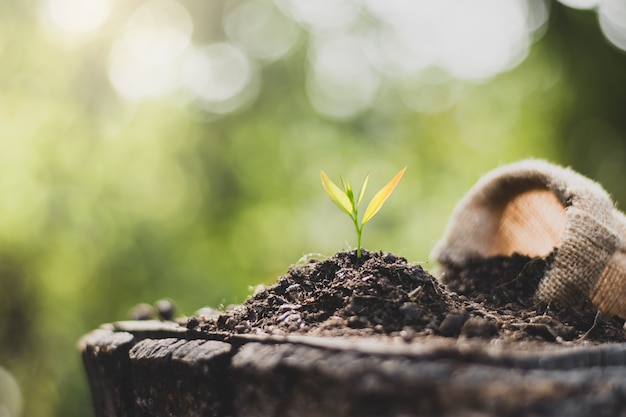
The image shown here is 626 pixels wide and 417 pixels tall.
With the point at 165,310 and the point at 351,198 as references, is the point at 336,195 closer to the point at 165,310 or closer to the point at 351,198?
the point at 351,198

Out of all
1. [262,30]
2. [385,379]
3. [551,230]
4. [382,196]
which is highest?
[262,30]

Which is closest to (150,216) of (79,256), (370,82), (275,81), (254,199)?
(79,256)

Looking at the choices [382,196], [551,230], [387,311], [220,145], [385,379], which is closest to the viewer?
[385,379]

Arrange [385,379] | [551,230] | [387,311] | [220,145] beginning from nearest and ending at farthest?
[385,379] → [387,311] → [551,230] → [220,145]

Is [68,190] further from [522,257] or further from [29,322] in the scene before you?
[522,257]

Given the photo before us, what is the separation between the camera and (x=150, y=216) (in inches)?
496

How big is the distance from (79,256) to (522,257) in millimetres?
10870

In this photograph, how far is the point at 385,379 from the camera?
3.06 feet

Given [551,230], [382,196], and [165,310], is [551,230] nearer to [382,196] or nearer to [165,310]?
[382,196]

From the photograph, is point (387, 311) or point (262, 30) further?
point (262, 30)

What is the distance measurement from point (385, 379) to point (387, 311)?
1.41 feet

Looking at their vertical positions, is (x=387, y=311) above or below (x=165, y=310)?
below

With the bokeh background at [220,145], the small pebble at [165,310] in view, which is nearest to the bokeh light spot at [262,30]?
the bokeh background at [220,145]

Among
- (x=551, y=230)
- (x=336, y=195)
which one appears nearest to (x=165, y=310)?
(x=336, y=195)
